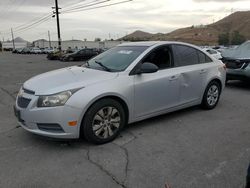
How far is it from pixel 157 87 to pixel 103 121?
4.01ft

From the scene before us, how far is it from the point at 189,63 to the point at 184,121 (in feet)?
3.93

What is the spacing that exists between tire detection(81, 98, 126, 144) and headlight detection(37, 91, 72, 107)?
39cm

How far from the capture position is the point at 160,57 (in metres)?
5.03

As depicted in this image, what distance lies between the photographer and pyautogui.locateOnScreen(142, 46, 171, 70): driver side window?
15.9 ft

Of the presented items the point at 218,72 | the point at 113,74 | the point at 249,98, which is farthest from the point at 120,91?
the point at 249,98

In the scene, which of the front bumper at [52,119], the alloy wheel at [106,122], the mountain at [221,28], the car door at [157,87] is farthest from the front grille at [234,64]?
the mountain at [221,28]

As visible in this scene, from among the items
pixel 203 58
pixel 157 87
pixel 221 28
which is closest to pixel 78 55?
pixel 203 58

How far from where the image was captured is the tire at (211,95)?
587cm

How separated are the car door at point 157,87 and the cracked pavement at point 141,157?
41 cm

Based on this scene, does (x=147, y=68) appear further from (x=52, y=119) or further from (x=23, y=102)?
(x=23, y=102)

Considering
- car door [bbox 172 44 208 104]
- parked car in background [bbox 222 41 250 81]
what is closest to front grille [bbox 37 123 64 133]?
car door [bbox 172 44 208 104]

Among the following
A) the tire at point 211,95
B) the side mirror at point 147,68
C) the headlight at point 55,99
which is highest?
the side mirror at point 147,68

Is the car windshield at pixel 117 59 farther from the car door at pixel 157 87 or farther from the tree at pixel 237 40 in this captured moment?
the tree at pixel 237 40

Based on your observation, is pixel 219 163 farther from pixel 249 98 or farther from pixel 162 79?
pixel 249 98
